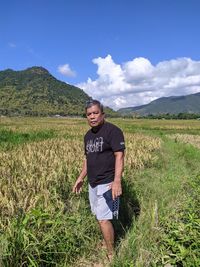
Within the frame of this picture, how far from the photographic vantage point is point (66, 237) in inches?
188

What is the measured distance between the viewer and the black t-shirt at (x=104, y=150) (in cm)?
475

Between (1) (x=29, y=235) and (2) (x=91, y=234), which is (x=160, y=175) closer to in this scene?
(2) (x=91, y=234)

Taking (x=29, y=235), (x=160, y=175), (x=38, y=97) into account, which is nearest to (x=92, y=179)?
(x=29, y=235)

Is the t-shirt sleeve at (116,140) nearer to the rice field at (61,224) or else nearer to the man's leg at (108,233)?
the man's leg at (108,233)

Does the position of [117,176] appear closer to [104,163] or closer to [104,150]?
[104,163]

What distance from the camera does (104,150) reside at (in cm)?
484

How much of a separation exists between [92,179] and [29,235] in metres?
1.14

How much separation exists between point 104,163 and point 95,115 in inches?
25.5

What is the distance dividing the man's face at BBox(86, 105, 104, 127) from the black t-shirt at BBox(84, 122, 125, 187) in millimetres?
116

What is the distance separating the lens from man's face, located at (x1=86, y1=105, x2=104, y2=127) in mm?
4785

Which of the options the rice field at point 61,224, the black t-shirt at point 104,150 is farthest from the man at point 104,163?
the rice field at point 61,224

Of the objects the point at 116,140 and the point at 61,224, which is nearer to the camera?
the point at 116,140

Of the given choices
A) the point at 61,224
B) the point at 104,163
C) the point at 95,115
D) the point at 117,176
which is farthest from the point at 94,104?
the point at 61,224

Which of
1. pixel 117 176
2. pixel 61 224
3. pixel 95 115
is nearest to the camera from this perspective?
pixel 117 176
